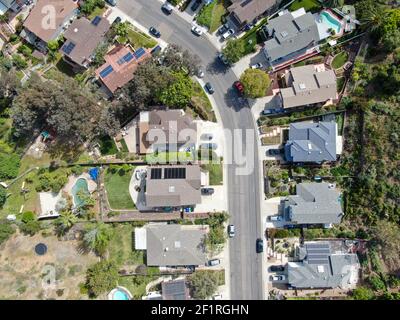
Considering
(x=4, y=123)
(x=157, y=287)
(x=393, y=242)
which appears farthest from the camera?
(x=4, y=123)

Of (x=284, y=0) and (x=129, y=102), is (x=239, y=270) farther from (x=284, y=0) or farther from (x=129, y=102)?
(x=284, y=0)

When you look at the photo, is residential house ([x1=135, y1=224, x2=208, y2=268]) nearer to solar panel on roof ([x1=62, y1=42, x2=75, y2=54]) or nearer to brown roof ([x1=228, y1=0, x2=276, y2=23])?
solar panel on roof ([x1=62, y1=42, x2=75, y2=54])

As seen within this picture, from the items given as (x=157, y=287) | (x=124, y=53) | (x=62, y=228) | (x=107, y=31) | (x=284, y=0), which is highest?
(x=284, y=0)

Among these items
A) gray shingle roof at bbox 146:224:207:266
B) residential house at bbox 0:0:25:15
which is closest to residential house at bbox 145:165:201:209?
gray shingle roof at bbox 146:224:207:266

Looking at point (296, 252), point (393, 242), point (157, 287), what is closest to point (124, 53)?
point (157, 287)

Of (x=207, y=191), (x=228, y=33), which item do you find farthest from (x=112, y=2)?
(x=207, y=191)

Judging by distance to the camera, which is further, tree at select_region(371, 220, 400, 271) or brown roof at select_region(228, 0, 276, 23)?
brown roof at select_region(228, 0, 276, 23)
